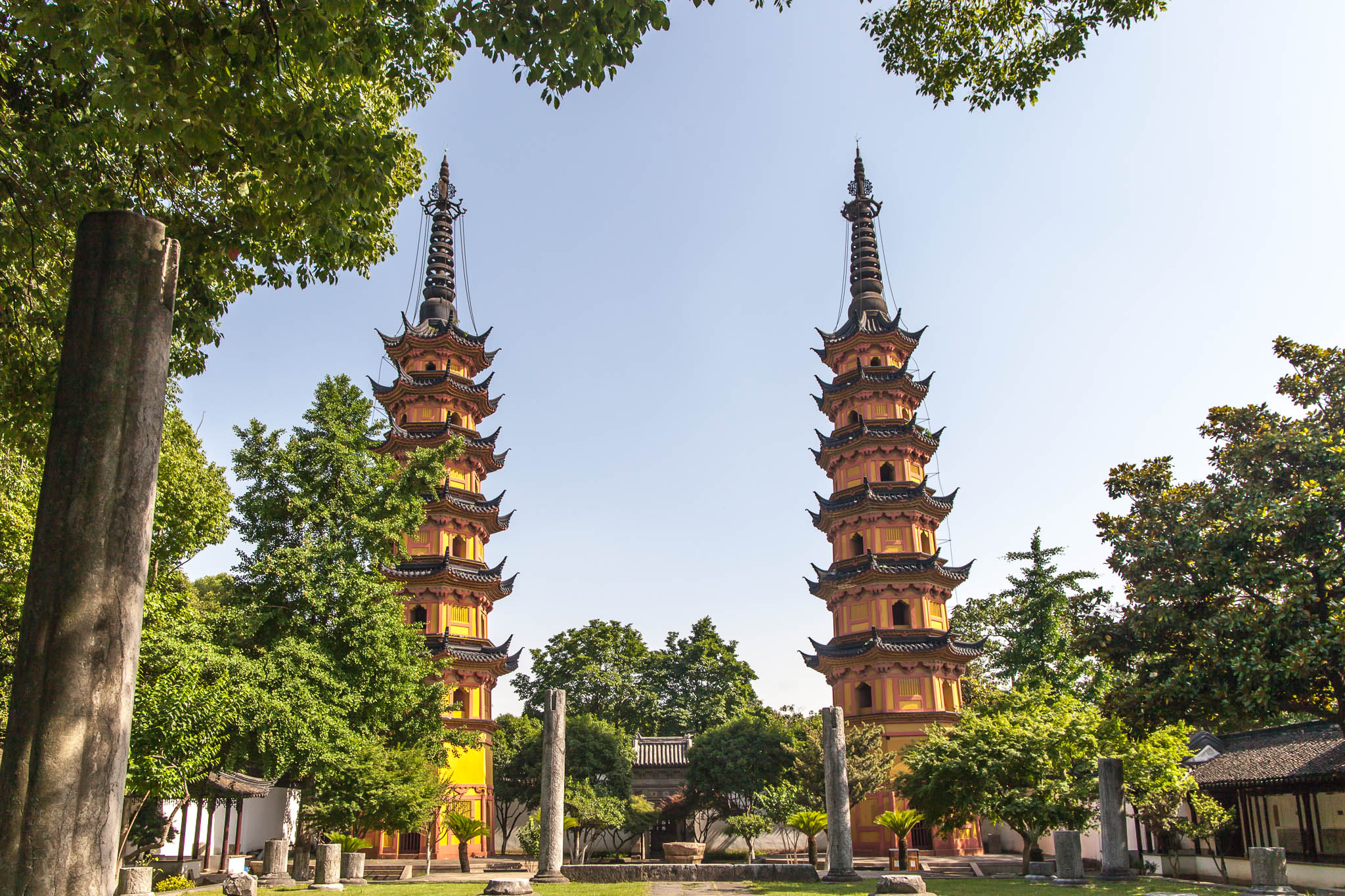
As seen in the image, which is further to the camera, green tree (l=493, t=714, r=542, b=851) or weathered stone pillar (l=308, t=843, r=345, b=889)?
green tree (l=493, t=714, r=542, b=851)

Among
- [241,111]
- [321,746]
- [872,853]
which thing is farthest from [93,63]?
[872,853]

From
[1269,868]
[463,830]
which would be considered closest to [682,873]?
[463,830]

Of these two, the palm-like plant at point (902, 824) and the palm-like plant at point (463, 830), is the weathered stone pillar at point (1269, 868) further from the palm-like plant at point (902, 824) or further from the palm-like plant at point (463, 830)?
the palm-like plant at point (463, 830)

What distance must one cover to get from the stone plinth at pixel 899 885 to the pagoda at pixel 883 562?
15.0 m

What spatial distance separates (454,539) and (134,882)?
20528 millimetres

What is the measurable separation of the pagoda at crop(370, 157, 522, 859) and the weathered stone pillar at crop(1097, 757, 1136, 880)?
60.5 ft

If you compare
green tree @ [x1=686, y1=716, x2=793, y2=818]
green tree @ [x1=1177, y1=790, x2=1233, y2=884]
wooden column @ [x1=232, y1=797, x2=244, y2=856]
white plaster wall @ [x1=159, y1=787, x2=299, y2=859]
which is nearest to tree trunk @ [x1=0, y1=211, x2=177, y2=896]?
green tree @ [x1=1177, y1=790, x2=1233, y2=884]

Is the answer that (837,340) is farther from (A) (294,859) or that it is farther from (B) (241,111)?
(B) (241,111)

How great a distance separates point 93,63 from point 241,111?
4.01ft

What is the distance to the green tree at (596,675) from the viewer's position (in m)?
45.8

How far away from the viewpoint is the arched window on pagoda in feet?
119

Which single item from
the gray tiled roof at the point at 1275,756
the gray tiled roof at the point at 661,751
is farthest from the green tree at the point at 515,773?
the gray tiled roof at the point at 1275,756

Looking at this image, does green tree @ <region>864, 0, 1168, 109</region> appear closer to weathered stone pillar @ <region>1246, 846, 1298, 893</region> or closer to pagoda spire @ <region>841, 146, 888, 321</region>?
weathered stone pillar @ <region>1246, 846, 1298, 893</region>

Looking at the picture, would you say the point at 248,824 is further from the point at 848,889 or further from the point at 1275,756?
the point at 1275,756
